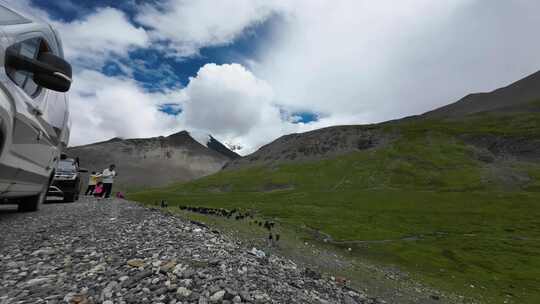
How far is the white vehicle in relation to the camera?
4605 mm

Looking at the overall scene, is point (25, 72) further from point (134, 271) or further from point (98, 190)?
point (98, 190)

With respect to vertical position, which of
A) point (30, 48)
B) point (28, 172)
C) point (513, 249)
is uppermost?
point (30, 48)

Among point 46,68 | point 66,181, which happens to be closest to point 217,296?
point 46,68

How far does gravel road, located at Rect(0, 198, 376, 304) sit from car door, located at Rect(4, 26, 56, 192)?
1.66m

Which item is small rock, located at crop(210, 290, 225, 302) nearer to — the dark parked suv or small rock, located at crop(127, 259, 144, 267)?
small rock, located at crop(127, 259, 144, 267)

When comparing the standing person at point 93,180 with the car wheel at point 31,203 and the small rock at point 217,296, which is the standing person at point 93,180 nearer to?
the car wheel at point 31,203

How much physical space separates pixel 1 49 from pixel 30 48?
154 cm

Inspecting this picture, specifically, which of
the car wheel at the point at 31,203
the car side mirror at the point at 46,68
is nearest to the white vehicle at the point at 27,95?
the car side mirror at the point at 46,68

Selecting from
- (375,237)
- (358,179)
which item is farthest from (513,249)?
(358,179)

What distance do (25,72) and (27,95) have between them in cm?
44

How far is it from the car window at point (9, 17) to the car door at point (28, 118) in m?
0.18

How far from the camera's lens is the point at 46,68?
14.9 ft

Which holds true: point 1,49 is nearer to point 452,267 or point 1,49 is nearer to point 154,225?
point 154,225

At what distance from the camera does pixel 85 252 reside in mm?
8031
